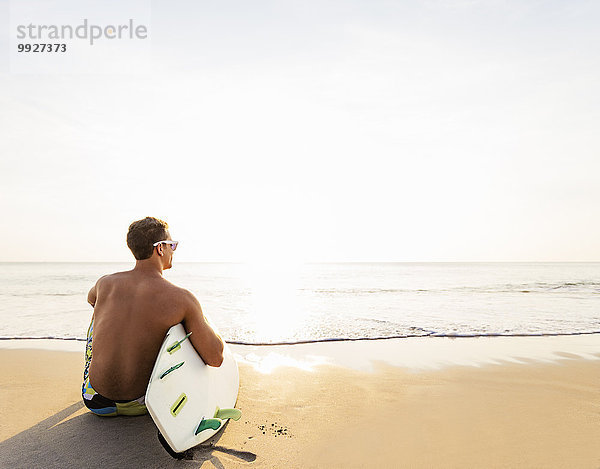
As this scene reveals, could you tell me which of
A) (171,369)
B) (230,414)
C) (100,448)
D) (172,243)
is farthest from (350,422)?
(172,243)

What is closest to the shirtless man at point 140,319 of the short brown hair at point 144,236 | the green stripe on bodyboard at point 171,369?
the short brown hair at point 144,236

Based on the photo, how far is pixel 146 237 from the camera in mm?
3047

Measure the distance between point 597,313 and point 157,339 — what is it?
12.2 m

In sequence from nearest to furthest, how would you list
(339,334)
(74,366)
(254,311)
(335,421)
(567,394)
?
(335,421), (567,394), (74,366), (339,334), (254,311)

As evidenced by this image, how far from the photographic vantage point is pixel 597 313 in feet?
36.4

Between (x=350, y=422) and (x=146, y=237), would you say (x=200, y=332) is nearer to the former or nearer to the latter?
(x=146, y=237)

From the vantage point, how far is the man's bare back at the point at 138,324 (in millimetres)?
2887

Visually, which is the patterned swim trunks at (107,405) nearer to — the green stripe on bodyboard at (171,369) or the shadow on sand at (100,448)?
the shadow on sand at (100,448)

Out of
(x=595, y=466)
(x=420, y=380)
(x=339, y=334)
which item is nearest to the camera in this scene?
(x=595, y=466)

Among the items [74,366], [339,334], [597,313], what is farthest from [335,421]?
[597,313]

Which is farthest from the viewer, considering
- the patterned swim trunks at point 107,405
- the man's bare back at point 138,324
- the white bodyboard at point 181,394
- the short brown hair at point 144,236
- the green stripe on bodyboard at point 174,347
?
the patterned swim trunks at point 107,405

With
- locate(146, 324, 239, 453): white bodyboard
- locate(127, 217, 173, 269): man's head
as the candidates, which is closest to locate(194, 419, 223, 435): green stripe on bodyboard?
locate(146, 324, 239, 453): white bodyboard

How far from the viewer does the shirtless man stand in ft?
9.48

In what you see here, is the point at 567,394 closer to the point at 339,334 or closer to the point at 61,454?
the point at 339,334
